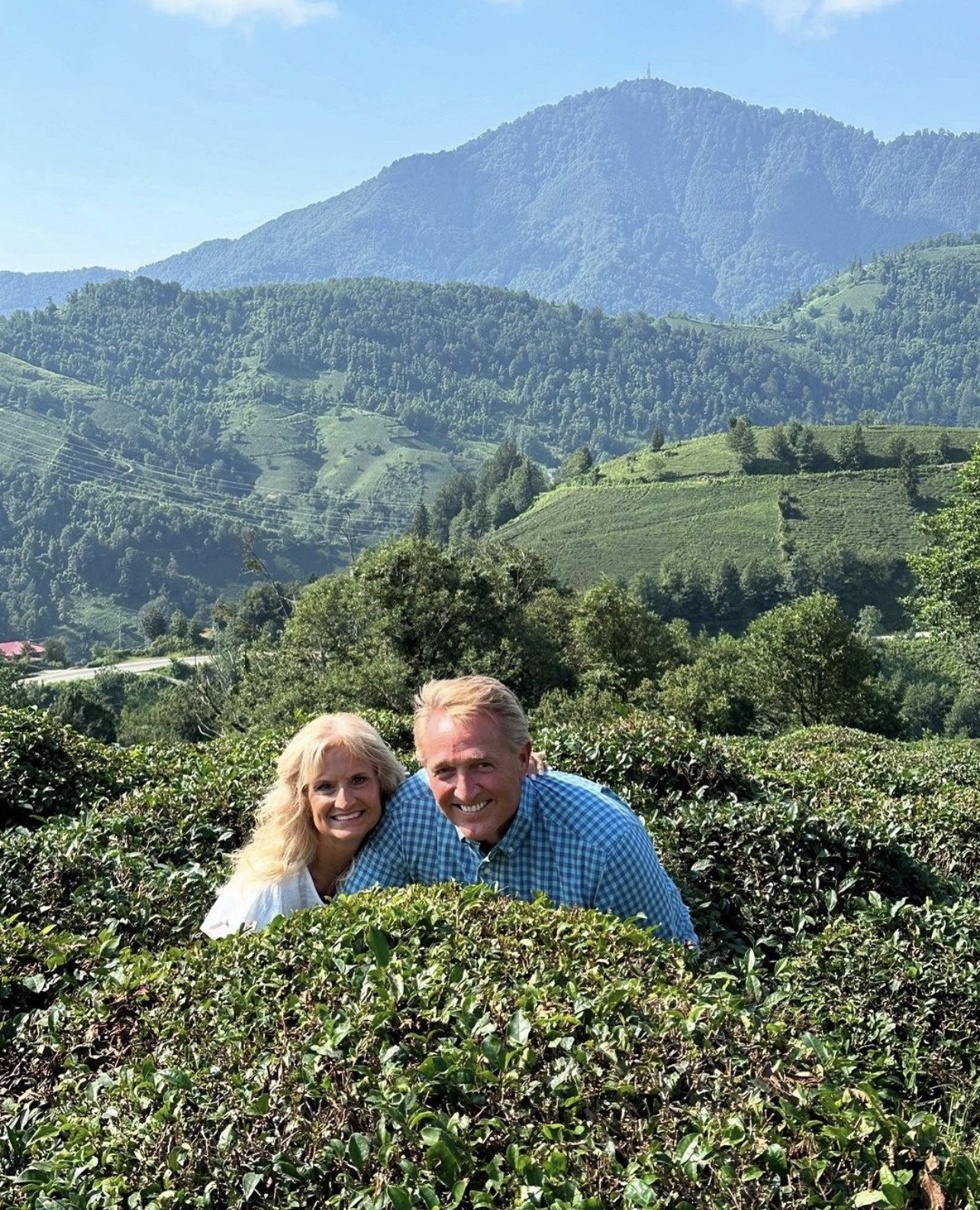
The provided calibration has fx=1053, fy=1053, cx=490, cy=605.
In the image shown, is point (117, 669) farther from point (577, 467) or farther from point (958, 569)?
point (958, 569)

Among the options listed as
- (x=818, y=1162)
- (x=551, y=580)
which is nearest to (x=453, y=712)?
(x=818, y=1162)

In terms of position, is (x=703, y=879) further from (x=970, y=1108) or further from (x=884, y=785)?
(x=884, y=785)

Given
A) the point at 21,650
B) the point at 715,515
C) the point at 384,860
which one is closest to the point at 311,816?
the point at 384,860

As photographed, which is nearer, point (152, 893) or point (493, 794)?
point (493, 794)

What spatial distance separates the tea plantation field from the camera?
2.77 m

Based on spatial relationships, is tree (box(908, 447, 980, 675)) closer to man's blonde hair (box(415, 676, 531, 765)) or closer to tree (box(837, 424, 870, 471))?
man's blonde hair (box(415, 676, 531, 765))

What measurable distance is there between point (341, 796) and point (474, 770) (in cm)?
77

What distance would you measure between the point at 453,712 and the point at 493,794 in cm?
43

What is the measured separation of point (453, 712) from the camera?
4.89 m

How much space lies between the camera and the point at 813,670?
45.2 m

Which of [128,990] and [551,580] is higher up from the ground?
[128,990]

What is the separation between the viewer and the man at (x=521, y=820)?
4.86m

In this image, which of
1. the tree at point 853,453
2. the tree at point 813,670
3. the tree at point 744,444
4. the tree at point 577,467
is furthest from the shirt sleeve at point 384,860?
the tree at point 577,467

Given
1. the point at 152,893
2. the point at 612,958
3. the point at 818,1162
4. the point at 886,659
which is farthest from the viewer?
the point at 886,659
